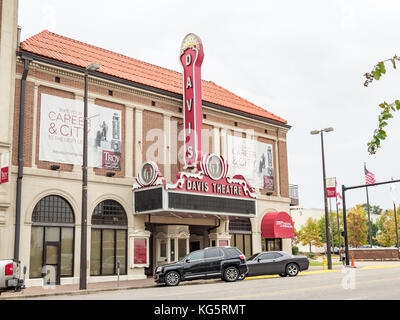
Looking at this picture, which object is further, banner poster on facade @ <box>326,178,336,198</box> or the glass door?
banner poster on facade @ <box>326,178,336,198</box>

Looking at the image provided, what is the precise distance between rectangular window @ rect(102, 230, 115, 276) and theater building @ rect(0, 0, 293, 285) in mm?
55

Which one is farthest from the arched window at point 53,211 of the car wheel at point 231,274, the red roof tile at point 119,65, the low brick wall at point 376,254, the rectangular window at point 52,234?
the low brick wall at point 376,254

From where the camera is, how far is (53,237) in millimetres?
24938

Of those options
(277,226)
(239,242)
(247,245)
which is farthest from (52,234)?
(277,226)

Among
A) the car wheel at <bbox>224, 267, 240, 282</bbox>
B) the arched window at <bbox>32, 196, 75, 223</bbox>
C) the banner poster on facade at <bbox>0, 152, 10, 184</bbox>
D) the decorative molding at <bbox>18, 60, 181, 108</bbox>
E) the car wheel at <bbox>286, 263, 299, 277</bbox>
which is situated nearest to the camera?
the banner poster on facade at <bbox>0, 152, 10, 184</bbox>

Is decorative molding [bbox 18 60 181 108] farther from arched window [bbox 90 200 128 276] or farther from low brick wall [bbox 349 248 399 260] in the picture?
low brick wall [bbox 349 248 399 260]

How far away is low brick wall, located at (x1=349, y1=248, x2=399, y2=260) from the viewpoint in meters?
49.7

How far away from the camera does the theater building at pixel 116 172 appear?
24.6m

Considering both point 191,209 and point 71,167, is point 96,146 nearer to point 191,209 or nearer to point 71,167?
point 71,167

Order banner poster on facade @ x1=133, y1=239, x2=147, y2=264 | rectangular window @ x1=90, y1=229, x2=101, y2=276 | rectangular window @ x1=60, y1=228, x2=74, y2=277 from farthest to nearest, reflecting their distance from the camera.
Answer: banner poster on facade @ x1=133, y1=239, x2=147, y2=264 < rectangular window @ x1=90, y1=229, x2=101, y2=276 < rectangular window @ x1=60, y1=228, x2=74, y2=277

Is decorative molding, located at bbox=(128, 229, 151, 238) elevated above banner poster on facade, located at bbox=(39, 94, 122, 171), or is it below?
below

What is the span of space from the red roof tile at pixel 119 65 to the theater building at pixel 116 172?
0.13 meters

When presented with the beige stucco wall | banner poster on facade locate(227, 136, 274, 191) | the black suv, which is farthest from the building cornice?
the black suv

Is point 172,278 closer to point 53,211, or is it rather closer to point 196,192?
point 196,192
